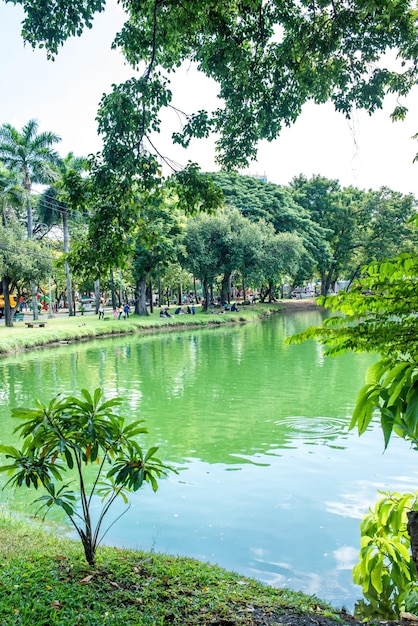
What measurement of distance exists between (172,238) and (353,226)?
27.6m

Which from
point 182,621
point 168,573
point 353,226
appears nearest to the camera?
point 182,621

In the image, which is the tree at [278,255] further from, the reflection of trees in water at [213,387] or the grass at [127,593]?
the grass at [127,593]

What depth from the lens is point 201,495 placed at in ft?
26.4

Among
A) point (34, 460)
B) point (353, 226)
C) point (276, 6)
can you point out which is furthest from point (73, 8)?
point (353, 226)

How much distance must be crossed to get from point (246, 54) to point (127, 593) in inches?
255

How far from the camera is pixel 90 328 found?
104 ft

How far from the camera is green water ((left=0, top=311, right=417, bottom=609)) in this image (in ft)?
20.8

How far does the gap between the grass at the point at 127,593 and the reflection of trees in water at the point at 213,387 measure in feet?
16.4

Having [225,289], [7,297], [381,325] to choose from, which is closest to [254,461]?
[381,325]

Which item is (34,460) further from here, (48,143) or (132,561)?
(48,143)

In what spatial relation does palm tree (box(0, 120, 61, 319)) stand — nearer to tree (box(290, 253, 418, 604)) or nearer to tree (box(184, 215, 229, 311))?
tree (box(184, 215, 229, 311))

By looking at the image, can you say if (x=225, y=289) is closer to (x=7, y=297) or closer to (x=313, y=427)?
(x=7, y=297)

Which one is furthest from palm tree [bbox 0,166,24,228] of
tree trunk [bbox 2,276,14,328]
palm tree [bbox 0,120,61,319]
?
tree trunk [bbox 2,276,14,328]

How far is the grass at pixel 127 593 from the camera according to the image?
11.7 ft
